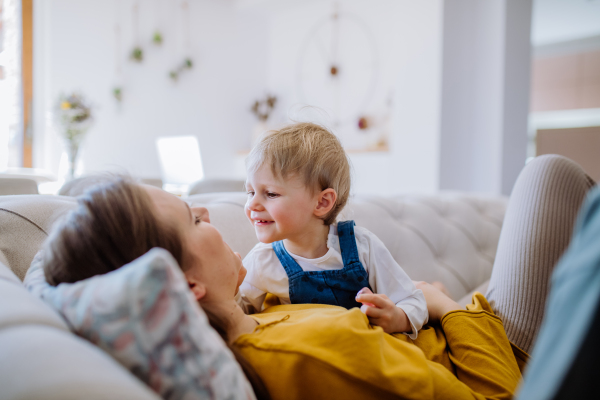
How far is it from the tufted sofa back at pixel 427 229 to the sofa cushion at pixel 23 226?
0.39 m

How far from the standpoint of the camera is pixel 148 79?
16.9ft

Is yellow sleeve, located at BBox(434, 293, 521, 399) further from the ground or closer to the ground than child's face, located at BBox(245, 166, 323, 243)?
closer to the ground

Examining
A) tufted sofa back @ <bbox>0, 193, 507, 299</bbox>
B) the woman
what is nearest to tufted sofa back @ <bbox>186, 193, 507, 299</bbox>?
tufted sofa back @ <bbox>0, 193, 507, 299</bbox>

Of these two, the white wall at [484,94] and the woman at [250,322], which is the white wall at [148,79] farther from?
the woman at [250,322]

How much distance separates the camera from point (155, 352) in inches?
16.7

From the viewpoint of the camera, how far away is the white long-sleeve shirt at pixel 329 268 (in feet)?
3.27

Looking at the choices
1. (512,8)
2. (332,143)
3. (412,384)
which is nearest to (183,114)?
(512,8)

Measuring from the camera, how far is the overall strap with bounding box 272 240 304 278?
1007 millimetres

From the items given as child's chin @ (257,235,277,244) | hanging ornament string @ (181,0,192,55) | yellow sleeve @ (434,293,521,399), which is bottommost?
yellow sleeve @ (434,293,521,399)

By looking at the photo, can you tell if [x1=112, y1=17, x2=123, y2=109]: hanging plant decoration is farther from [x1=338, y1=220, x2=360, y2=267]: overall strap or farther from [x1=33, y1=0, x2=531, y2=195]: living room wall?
[x1=338, y1=220, x2=360, y2=267]: overall strap

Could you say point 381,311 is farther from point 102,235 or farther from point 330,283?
point 102,235

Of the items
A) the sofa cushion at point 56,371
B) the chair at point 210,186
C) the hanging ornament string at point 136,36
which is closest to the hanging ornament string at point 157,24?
the hanging ornament string at point 136,36

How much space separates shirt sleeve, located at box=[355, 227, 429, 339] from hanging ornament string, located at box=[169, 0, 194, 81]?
4.85 m

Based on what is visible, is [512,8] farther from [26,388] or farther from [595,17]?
[26,388]
